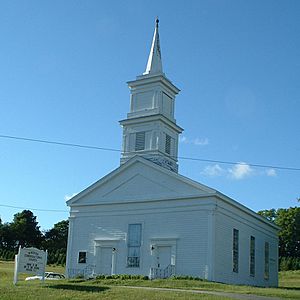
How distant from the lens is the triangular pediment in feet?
121

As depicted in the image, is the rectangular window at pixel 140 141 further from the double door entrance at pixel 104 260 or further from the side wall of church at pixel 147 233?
the double door entrance at pixel 104 260

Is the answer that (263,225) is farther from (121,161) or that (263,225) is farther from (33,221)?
→ (33,221)

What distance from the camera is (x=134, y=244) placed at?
3784cm

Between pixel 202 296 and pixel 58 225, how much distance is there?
8031cm

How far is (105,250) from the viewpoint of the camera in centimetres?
3919

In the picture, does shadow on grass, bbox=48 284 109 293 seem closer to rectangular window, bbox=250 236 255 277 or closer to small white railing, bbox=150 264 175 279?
small white railing, bbox=150 264 175 279

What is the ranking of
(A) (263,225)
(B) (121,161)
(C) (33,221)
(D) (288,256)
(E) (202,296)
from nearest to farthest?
1. (E) (202,296)
2. (B) (121,161)
3. (A) (263,225)
4. (D) (288,256)
5. (C) (33,221)

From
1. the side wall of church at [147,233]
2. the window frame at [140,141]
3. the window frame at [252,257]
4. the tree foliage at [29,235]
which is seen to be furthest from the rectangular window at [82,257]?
the tree foliage at [29,235]

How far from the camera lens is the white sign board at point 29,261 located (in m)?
27.5

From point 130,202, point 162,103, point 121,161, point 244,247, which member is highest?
point 162,103

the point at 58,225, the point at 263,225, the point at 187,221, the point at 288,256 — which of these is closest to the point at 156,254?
the point at 187,221

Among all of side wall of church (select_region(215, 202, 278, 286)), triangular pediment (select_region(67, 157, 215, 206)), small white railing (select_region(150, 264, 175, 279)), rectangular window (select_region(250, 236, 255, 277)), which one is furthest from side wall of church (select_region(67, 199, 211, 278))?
rectangular window (select_region(250, 236, 255, 277))

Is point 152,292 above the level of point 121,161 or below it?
below

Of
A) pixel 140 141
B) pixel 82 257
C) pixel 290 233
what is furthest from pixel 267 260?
pixel 290 233
